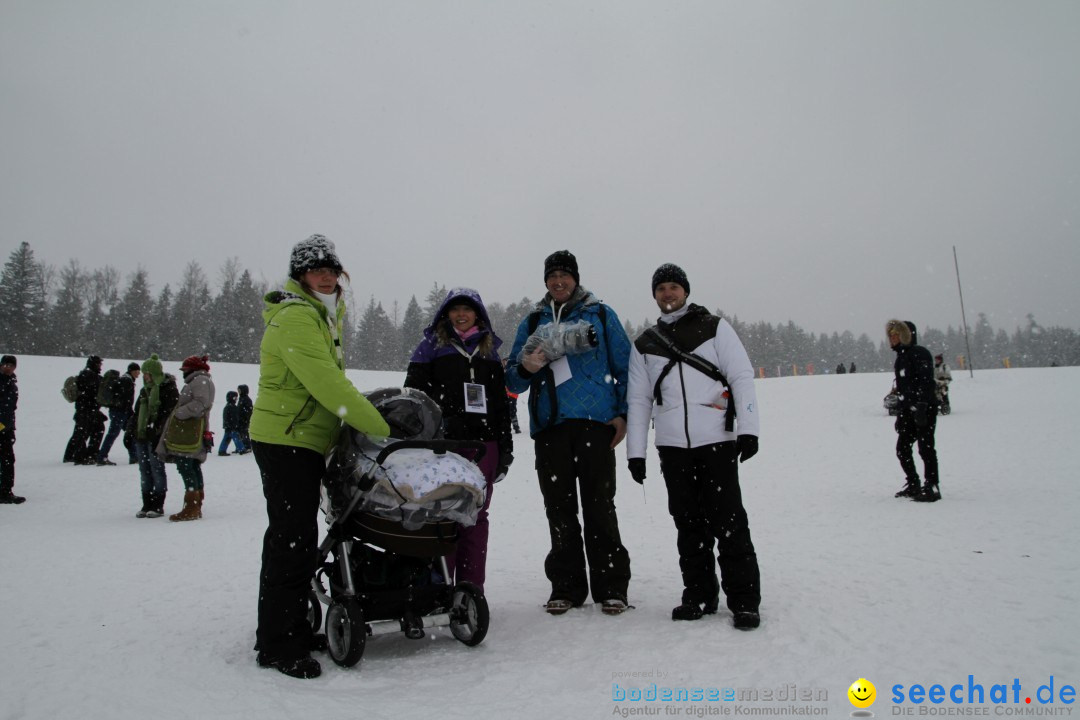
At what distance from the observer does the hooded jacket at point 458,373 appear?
426cm

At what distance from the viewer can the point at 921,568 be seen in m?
4.64

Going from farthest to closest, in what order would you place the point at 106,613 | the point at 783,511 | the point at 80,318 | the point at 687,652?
1. the point at 80,318
2. the point at 783,511
3. the point at 106,613
4. the point at 687,652

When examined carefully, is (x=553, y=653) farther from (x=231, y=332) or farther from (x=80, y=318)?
(x=80, y=318)

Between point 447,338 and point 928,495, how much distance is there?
21.7 ft

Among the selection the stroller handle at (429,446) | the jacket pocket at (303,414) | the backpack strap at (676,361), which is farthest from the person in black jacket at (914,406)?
the jacket pocket at (303,414)

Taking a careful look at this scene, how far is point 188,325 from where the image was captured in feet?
225

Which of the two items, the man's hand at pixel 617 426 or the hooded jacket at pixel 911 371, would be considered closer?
the man's hand at pixel 617 426

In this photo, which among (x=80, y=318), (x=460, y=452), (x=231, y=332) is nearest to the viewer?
(x=460, y=452)

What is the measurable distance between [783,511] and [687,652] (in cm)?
526

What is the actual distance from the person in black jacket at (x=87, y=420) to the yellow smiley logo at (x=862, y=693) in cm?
1511

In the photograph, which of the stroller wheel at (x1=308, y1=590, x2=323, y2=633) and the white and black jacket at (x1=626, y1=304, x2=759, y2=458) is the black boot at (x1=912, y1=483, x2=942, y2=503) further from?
the stroller wheel at (x1=308, y1=590, x2=323, y2=633)

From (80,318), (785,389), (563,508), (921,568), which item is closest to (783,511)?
(921,568)

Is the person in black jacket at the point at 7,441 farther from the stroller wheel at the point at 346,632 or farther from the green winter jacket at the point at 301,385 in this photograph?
the stroller wheel at the point at 346,632

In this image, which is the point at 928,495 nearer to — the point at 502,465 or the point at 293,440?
the point at 502,465
